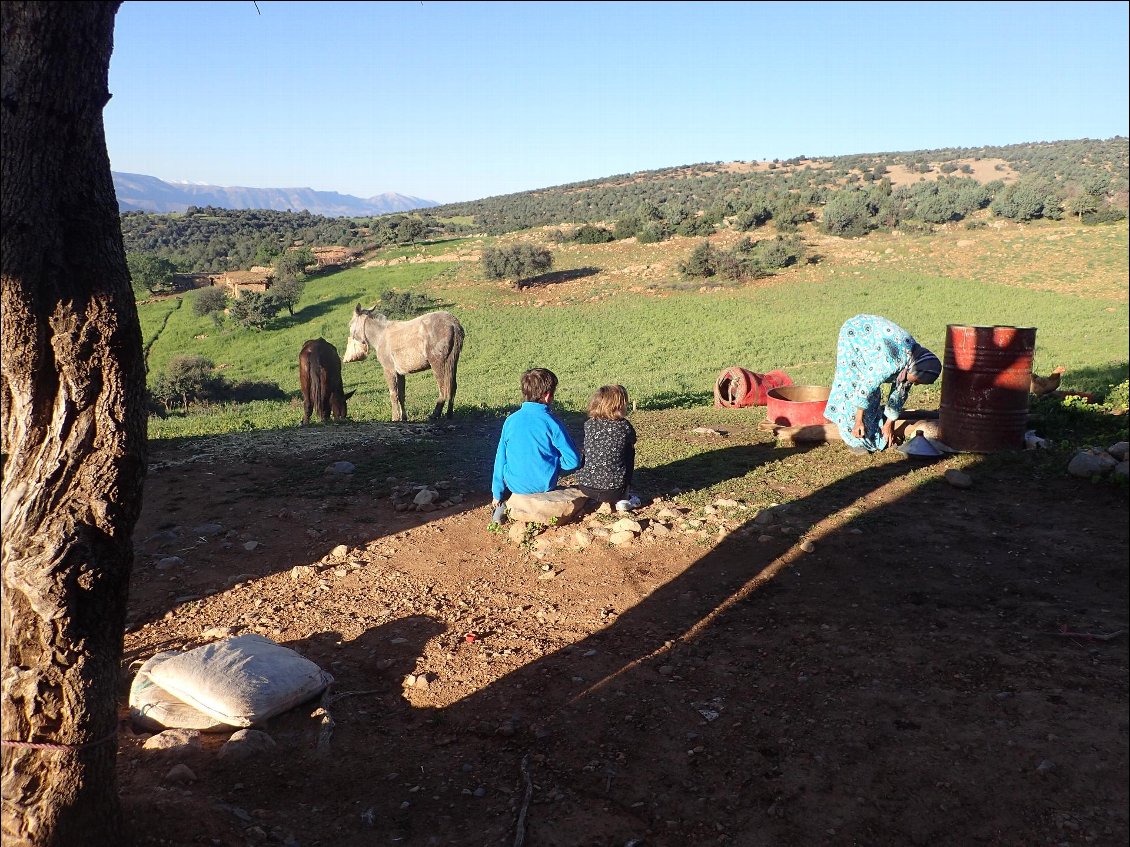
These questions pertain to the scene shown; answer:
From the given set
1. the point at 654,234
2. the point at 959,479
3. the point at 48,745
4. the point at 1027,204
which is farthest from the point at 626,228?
the point at 48,745

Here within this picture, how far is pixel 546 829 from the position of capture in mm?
3041

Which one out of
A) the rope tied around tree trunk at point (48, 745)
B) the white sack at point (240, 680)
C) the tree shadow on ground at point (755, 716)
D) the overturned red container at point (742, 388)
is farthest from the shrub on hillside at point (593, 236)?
the rope tied around tree trunk at point (48, 745)

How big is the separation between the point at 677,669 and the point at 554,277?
1189 inches

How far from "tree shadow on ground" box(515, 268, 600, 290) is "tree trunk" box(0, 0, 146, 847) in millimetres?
29971

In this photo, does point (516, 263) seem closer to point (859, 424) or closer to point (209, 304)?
point (209, 304)

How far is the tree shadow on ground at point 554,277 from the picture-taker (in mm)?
32594

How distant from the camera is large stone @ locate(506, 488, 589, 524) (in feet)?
20.8

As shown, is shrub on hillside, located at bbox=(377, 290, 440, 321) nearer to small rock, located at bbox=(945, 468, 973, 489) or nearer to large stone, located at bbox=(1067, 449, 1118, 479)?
small rock, located at bbox=(945, 468, 973, 489)

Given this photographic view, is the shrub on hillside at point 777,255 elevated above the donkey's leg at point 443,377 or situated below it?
above

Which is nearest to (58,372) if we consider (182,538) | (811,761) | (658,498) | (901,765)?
(811,761)

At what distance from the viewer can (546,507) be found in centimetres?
634

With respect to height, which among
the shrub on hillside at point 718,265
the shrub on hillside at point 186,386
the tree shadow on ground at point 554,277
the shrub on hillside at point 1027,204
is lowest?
the shrub on hillside at point 186,386

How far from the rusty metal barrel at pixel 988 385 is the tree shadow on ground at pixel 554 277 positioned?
25.4 meters

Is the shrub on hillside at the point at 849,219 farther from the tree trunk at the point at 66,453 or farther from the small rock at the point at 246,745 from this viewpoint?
the tree trunk at the point at 66,453
